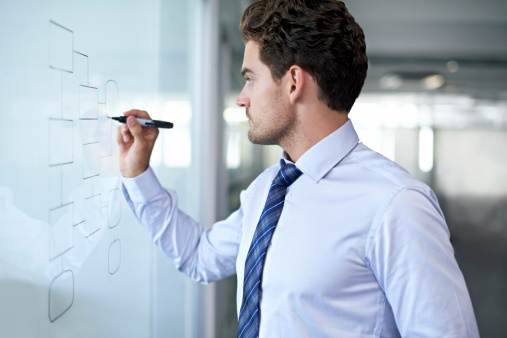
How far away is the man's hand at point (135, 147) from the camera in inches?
34.6

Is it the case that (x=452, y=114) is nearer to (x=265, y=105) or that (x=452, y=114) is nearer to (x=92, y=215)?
(x=265, y=105)

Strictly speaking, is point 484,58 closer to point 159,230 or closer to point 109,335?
point 159,230

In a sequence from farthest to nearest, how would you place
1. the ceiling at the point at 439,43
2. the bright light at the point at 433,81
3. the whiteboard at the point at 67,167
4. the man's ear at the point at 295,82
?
the bright light at the point at 433,81 < the ceiling at the point at 439,43 < the man's ear at the point at 295,82 < the whiteboard at the point at 67,167

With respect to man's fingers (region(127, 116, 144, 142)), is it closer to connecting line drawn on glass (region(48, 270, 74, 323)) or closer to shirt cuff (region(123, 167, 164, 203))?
shirt cuff (region(123, 167, 164, 203))

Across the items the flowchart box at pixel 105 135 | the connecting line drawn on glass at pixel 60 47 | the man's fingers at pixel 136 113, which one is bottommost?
the flowchart box at pixel 105 135

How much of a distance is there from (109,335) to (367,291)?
0.49m

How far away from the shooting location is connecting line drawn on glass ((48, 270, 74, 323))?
0.56m

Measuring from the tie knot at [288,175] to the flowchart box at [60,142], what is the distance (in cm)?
46

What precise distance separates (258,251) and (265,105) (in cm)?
31

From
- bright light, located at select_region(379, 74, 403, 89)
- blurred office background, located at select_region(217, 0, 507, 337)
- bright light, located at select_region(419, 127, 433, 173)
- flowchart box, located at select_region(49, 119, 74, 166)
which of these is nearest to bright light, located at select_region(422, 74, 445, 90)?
blurred office background, located at select_region(217, 0, 507, 337)

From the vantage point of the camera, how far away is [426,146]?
10.1ft

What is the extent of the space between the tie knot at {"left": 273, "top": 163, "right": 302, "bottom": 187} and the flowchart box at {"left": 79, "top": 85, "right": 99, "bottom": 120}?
398mm

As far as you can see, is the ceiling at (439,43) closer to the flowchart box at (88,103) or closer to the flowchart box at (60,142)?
the flowchart box at (88,103)

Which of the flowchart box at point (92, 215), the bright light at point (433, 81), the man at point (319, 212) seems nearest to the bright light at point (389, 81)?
the bright light at point (433, 81)
